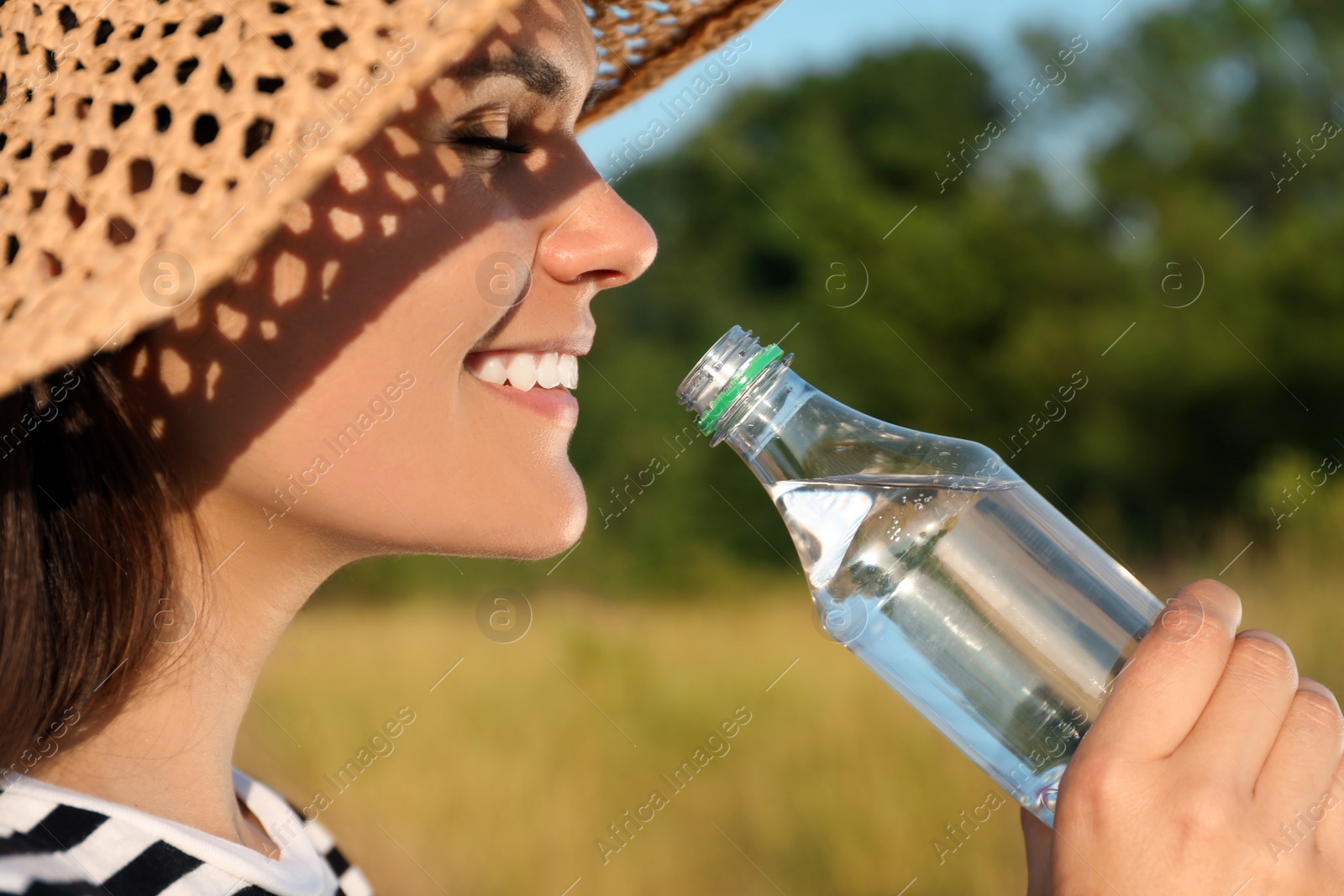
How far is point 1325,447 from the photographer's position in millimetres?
9148

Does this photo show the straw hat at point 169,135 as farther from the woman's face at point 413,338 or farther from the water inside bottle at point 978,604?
the water inside bottle at point 978,604

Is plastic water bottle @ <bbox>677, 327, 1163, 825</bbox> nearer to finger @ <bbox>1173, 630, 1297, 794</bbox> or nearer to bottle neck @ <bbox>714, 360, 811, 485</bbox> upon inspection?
bottle neck @ <bbox>714, 360, 811, 485</bbox>

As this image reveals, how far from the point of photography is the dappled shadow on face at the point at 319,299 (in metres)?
0.83

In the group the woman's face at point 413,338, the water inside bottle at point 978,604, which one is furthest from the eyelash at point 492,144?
the water inside bottle at point 978,604

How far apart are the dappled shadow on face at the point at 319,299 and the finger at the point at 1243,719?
63 centimetres

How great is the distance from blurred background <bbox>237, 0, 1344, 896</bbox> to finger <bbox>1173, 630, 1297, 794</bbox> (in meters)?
2.00

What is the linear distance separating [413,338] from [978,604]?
56 cm

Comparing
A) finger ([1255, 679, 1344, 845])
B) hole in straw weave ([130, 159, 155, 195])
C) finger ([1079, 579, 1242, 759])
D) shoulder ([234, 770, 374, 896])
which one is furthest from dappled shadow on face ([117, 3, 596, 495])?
finger ([1255, 679, 1344, 845])

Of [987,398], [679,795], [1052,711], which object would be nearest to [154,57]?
[1052,711]

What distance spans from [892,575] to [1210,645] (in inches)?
12.1

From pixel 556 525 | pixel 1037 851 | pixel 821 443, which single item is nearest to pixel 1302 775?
pixel 1037 851

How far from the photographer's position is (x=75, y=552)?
2.81 feet

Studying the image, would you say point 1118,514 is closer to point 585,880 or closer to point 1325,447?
point 1325,447

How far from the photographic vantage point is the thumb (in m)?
0.92
